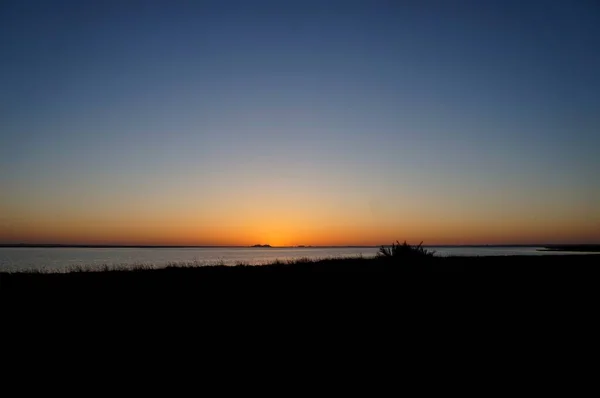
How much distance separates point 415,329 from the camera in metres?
9.05

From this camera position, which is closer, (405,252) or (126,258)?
(405,252)

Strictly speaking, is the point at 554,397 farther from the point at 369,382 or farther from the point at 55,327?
the point at 55,327

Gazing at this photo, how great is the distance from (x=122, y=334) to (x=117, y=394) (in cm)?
343

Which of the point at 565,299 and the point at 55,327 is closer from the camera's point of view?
the point at 55,327

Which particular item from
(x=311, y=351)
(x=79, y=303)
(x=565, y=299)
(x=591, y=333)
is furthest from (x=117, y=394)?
(x=565, y=299)


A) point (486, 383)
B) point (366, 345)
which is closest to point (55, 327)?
point (366, 345)

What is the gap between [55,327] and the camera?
948cm

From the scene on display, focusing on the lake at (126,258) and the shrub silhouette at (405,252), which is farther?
the lake at (126,258)

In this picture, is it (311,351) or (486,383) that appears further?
(311,351)

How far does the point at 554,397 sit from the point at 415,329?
143 inches

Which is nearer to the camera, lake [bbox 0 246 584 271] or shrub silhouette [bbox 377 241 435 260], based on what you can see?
shrub silhouette [bbox 377 241 435 260]

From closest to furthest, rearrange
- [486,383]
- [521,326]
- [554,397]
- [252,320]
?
[554,397]
[486,383]
[521,326]
[252,320]

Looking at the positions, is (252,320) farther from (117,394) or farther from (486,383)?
(486,383)

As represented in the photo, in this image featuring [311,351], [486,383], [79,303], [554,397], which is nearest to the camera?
[554,397]
